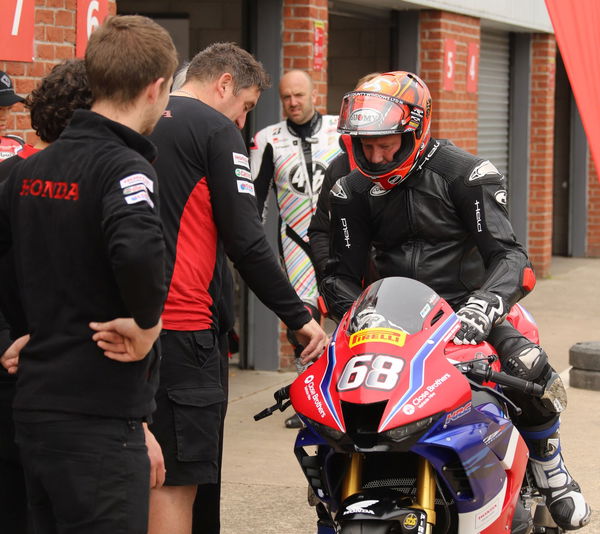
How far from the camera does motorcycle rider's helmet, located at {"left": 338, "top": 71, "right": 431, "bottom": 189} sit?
4.33 m

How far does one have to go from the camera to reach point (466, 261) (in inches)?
184

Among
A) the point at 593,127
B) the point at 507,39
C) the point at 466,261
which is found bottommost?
the point at 466,261

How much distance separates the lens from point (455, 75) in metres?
12.3

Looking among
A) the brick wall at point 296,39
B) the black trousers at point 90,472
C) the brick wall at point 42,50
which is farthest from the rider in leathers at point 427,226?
the brick wall at point 296,39

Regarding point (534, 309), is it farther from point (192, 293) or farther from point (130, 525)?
point (130, 525)

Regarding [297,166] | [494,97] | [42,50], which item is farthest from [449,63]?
[42,50]

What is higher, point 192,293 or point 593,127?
point 593,127

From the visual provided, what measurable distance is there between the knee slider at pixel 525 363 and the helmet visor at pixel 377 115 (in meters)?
0.84

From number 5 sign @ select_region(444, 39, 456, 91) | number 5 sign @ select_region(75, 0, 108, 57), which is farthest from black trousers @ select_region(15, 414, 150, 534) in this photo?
number 5 sign @ select_region(444, 39, 456, 91)

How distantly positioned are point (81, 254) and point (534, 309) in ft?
32.1

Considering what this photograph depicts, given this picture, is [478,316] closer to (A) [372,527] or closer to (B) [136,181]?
(A) [372,527]

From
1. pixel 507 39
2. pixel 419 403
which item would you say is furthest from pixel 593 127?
pixel 507 39

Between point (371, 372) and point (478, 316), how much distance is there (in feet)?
1.97

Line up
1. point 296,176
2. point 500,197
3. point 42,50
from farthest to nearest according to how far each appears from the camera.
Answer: point 296,176 < point 42,50 < point 500,197
